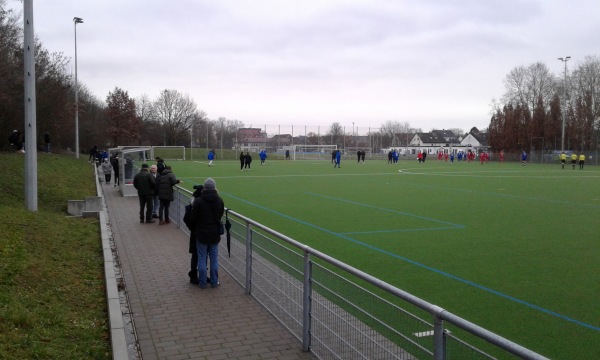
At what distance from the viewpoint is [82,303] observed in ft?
22.1

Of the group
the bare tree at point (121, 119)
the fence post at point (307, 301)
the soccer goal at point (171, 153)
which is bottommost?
the fence post at point (307, 301)

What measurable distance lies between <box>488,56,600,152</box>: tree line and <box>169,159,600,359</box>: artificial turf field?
2215 inches

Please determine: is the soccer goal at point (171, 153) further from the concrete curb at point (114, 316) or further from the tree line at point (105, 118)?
the concrete curb at point (114, 316)

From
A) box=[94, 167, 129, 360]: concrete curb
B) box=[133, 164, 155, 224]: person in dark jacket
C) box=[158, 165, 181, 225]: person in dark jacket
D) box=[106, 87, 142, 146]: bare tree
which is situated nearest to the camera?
box=[94, 167, 129, 360]: concrete curb

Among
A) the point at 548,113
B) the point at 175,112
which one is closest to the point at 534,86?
the point at 548,113

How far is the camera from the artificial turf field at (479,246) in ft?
21.5

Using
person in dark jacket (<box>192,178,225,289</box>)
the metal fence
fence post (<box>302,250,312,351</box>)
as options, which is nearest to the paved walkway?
fence post (<box>302,250,312,351</box>)

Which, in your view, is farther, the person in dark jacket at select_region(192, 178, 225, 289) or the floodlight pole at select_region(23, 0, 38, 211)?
the floodlight pole at select_region(23, 0, 38, 211)

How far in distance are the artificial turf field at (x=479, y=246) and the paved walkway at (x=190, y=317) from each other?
243cm

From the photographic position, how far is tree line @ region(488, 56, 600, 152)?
71625 mm

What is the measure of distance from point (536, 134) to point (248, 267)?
3048 inches

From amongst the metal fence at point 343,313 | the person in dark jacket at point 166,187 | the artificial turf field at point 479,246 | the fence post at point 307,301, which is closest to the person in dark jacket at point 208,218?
the metal fence at point 343,313

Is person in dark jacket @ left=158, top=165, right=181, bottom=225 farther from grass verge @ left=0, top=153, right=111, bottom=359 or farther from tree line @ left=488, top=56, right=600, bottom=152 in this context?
tree line @ left=488, top=56, right=600, bottom=152

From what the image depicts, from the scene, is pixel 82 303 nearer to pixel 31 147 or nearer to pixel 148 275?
pixel 148 275
